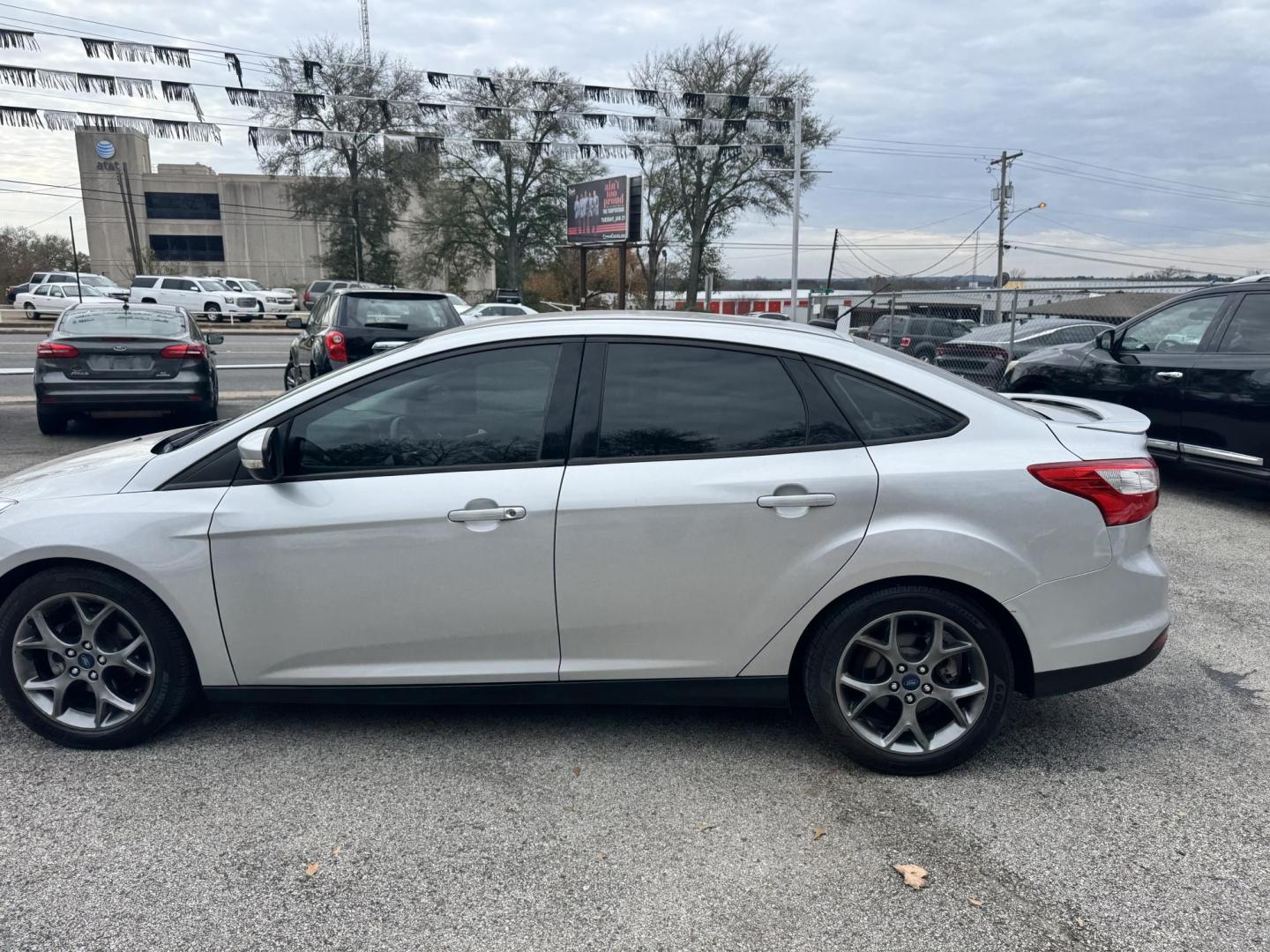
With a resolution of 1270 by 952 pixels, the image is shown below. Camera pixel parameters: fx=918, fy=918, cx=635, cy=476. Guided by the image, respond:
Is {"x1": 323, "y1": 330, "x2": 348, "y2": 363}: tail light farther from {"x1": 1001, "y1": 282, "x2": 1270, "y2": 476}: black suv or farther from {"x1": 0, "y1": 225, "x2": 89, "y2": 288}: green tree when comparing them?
{"x1": 0, "y1": 225, "x2": 89, "y2": 288}: green tree

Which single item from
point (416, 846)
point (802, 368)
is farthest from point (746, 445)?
point (416, 846)

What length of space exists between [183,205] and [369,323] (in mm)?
72734

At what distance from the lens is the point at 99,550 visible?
129 inches

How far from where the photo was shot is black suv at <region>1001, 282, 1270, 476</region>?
6973mm

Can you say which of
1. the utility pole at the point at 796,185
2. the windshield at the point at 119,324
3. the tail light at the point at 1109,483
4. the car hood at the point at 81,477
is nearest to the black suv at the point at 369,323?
the windshield at the point at 119,324

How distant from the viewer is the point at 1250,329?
7.14m

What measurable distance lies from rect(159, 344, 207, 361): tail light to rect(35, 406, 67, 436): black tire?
1.34 metres

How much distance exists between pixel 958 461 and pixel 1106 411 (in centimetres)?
122

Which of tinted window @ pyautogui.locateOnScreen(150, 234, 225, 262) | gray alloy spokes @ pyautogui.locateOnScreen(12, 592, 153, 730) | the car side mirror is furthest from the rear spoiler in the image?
tinted window @ pyautogui.locateOnScreen(150, 234, 225, 262)

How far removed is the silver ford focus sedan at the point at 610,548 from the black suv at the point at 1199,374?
4534 millimetres

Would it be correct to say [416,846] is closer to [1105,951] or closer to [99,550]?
[99,550]

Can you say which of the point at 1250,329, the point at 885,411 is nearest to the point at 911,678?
the point at 885,411

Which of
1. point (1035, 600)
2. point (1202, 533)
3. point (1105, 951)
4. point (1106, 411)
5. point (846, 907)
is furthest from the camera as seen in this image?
point (1202, 533)

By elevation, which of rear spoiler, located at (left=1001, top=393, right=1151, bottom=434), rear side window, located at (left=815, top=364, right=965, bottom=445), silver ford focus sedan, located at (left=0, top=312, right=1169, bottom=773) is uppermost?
rear side window, located at (left=815, top=364, right=965, bottom=445)
